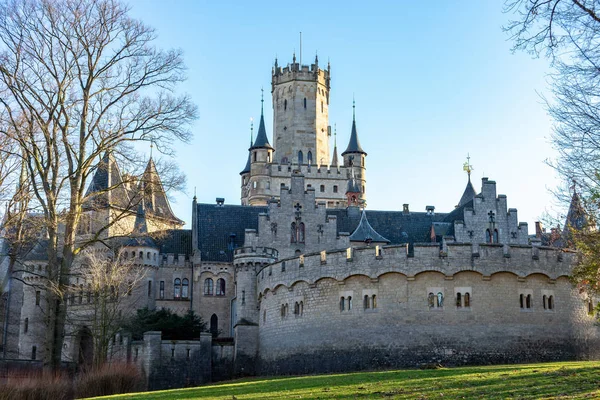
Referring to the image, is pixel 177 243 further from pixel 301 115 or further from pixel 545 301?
pixel 301 115

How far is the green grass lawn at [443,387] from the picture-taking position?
20547mm

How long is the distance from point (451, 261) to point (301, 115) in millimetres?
50130

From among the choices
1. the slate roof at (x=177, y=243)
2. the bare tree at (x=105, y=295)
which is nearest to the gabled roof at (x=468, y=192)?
the slate roof at (x=177, y=243)

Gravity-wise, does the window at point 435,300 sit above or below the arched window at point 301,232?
below

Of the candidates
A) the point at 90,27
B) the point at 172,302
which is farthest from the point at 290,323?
the point at 90,27

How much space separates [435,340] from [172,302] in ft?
77.7

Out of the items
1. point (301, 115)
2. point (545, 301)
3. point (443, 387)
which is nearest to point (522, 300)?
point (545, 301)

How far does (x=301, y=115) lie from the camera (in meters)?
86.4

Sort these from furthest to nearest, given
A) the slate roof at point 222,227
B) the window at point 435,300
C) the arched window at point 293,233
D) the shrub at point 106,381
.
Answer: the slate roof at point 222,227
the arched window at point 293,233
the window at point 435,300
the shrub at point 106,381

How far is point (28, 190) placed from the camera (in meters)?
26.8

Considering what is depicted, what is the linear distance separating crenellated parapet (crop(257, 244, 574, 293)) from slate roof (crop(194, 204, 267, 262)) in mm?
18137

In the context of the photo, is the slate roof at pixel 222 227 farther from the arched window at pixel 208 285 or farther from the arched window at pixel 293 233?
the arched window at pixel 293 233

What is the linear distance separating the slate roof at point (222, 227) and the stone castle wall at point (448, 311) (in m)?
18.1

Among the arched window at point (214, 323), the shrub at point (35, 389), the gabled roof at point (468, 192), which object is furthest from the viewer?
the gabled roof at point (468, 192)
